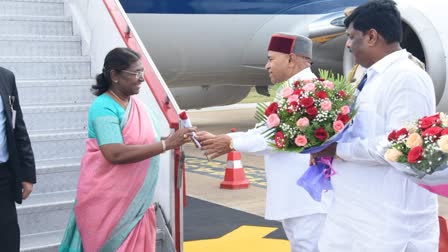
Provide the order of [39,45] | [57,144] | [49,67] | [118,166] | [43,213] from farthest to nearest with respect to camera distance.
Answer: [39,45] < [49,67] < [57,144] < [43,213] < [118,166]

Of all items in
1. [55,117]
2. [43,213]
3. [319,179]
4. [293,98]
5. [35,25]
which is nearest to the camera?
[293,98]

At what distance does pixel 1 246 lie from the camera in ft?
9.45

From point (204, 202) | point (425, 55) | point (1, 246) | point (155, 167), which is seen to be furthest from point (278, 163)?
point (425, 55)

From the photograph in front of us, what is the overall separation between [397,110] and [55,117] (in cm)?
280

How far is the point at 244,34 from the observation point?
351 inches

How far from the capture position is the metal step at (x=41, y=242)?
3377 mm

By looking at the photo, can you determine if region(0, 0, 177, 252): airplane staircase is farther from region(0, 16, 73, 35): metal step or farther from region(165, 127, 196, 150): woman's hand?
region(165, 127, 196, 150): woman's hand

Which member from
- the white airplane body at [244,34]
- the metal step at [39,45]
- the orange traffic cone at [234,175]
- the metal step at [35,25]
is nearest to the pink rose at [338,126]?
the metal step at [39,45]

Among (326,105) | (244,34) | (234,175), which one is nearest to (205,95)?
(244,34)

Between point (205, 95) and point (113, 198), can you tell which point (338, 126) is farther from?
point (205, 95)

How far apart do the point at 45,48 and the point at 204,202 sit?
2.28 meters

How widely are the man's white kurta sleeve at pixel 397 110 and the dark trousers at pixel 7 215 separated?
1.67 m

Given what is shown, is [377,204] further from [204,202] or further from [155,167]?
[204,202]

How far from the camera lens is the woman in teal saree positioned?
2.76 meters
